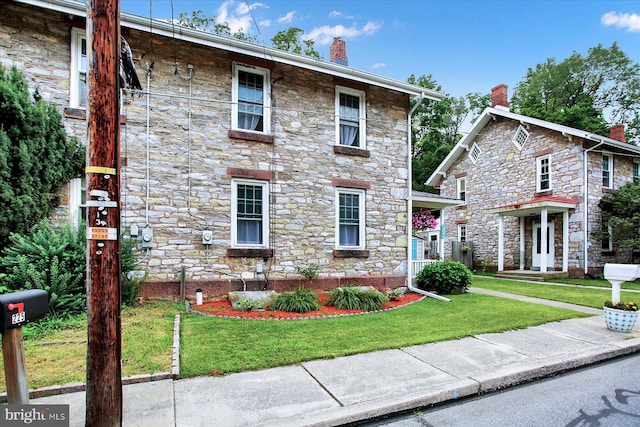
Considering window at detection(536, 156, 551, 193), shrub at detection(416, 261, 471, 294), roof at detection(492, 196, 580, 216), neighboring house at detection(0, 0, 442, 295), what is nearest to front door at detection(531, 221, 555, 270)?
roof at detection(492, 196, 580, 216)

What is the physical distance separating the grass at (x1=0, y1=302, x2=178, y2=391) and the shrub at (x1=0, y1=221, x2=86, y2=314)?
0.46m

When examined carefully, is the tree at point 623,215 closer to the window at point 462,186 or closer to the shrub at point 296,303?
the window at point 462,186

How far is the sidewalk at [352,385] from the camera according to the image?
10.3 feet

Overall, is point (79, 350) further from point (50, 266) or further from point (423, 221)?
point (423, 221)

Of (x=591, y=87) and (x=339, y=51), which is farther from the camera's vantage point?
(x=591, y=87)

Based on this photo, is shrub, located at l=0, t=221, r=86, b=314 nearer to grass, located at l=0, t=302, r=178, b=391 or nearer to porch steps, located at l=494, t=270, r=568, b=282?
grass, located at l=0, t=302, r=178, b=391

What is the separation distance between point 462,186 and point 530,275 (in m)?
7.25

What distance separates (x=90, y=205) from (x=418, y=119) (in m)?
30.3

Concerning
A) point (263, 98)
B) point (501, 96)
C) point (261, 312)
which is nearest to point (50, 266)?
point (261, 312)

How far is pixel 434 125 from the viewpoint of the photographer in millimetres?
30281

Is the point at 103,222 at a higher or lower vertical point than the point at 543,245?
higher

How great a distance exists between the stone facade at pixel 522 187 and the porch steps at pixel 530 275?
2.49 ft

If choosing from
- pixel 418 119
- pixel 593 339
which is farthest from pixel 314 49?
pixel 593 339

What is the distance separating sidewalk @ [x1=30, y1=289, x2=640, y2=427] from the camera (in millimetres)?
3125
